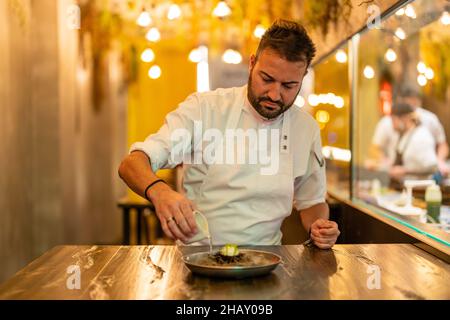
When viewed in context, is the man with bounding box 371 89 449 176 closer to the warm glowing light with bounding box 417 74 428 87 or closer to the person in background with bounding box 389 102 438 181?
the person in background with bounding box 389 102 438 181

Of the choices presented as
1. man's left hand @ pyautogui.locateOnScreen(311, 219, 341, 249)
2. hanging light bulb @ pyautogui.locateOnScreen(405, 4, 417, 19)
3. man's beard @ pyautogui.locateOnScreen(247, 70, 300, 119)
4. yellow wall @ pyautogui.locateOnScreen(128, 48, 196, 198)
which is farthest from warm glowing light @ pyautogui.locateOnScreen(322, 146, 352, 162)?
yellow wall @ pyautogui.locateOnScreen(128, 48, 196, 198)

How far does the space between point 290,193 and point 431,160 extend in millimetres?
3573

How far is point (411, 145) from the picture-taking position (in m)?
5.96

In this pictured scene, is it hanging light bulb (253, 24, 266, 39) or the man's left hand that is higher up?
hanging light bulb (253, 24, 266, 39)

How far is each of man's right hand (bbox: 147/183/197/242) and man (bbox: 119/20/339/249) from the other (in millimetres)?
348

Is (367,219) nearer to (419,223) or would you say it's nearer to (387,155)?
(419,223)

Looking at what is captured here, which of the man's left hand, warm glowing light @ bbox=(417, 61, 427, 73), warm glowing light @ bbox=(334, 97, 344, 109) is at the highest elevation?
warm glowing light @ bbox=(417, 61, 427, 73)

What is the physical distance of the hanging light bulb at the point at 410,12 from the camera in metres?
2.72

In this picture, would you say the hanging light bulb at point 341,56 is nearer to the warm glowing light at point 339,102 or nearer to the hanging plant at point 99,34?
the warm glowing light at point 339,102

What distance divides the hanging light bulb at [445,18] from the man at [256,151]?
3.32 feet

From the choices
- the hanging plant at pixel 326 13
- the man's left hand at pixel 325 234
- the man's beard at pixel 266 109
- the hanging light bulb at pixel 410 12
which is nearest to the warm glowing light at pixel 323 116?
the hanging plant at pixel 326 13

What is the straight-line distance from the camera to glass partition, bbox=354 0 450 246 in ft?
10.3

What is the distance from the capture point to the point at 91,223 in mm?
7082
